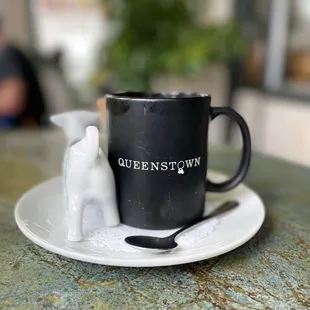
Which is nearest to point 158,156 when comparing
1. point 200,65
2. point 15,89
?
point 200,65

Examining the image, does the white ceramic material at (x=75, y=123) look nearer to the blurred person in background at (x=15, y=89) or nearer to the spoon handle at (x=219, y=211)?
the spoon handle at (x=219, y=211)

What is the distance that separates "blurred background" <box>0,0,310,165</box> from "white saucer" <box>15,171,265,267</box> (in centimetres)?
122

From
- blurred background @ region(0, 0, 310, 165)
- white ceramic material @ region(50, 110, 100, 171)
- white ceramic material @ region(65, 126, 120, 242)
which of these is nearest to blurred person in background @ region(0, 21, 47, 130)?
blurred background @ region(0, 0, 310, 165)

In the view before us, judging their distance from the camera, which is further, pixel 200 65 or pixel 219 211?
pixel 200 65

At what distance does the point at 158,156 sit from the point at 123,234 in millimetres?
99

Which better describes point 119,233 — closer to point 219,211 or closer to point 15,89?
point 219,211

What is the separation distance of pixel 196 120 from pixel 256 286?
197 millimetres

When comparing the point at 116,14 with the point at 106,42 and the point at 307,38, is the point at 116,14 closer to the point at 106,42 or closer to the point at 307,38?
the point at 106,42

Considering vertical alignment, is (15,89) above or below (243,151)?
below

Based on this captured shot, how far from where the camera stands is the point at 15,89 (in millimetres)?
1955

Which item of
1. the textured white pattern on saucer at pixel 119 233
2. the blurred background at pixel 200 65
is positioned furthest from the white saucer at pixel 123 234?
the blurred background at pixel 200 65

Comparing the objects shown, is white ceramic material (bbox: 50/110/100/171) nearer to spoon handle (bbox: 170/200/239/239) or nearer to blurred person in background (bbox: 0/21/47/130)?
spoon handle (bbox: 170/200/239/239)

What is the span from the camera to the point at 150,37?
6.76ft

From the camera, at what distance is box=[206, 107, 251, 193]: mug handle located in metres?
0.52
